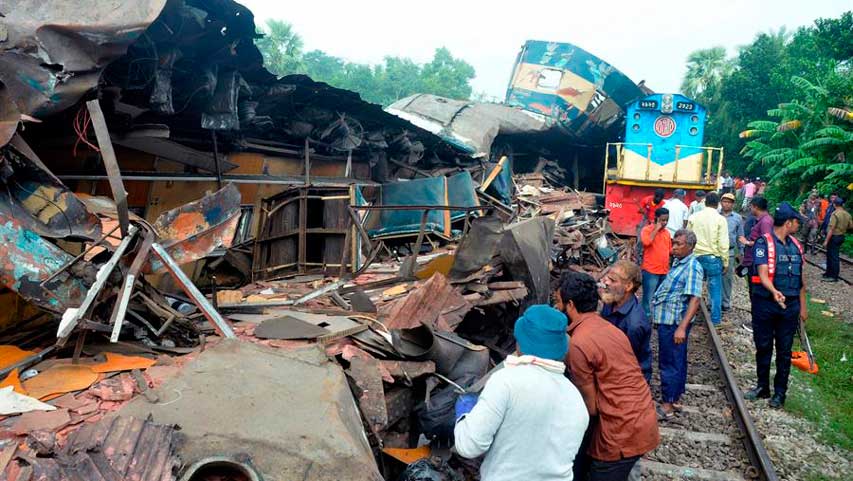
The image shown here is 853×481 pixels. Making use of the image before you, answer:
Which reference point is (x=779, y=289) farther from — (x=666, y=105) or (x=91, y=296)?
(x=666, y=105)

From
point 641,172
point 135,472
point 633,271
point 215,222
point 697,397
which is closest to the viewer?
point 135,472

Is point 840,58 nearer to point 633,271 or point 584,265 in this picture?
point 584,265

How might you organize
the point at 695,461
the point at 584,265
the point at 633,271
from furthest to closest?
the point at 584,265 < the point at 695,461 < the point at 633,271

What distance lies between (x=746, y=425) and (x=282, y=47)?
171 ft

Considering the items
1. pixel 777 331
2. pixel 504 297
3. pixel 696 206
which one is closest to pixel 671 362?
pixel 777 331

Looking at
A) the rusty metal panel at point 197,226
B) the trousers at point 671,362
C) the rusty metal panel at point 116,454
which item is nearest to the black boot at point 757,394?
the trousers at point 671,362

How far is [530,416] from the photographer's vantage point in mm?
2521

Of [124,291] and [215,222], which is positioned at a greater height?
[215,222]

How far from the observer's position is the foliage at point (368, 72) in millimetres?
46188

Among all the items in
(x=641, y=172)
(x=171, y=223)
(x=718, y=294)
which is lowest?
(x=718, y=294)

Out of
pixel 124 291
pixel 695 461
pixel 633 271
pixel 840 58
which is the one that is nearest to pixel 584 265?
pixel 695 461

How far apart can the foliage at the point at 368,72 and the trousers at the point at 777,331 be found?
38.3m

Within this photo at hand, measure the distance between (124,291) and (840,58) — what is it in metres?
27.1

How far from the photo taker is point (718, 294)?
8477 mm
